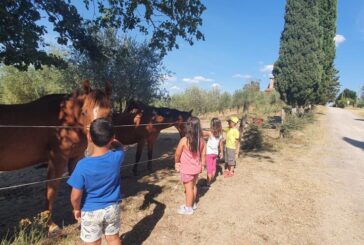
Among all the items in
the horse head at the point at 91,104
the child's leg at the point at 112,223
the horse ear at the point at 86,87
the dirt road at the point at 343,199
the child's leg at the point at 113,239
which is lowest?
the dirt road at the point at 343,199

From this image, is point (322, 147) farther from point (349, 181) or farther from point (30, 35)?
point (30, 35)

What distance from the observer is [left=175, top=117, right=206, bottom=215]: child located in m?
4.70

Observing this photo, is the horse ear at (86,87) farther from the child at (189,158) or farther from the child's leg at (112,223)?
the child's leg at (112,223)

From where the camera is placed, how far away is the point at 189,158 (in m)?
4.78

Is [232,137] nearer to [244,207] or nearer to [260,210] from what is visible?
[244,207]

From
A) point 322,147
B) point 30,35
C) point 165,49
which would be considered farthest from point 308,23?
point 30,35

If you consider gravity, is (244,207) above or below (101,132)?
below

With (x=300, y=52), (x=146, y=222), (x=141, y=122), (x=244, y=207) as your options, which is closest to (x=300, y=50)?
(x=300, y=52)

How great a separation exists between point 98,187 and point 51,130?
1.79m

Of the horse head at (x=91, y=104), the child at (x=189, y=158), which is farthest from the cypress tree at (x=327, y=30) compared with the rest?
the horse head at (x=91, y=104)

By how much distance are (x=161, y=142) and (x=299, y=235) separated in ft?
31.1

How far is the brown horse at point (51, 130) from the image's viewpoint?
3.78 meters

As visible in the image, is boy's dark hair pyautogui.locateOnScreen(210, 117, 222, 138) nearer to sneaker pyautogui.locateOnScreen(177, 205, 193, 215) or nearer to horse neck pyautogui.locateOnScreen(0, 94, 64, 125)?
sneaker pyautogui.locateOnScreen(177, 205, 193, 215)

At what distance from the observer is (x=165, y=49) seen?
8312 mm
